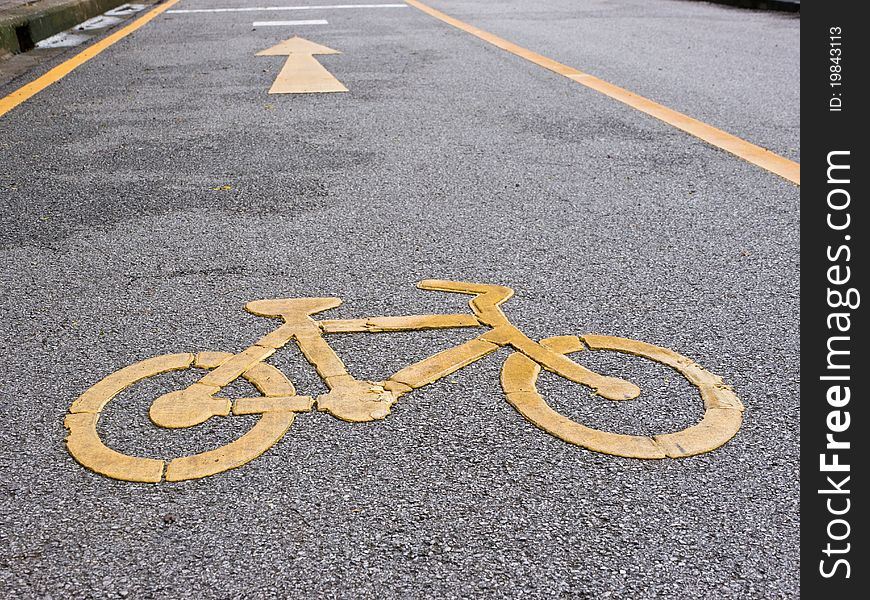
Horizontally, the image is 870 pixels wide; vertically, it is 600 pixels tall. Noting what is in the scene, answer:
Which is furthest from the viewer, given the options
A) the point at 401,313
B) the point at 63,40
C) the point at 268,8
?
→ the point at 268,8

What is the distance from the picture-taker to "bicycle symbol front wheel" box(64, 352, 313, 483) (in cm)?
214

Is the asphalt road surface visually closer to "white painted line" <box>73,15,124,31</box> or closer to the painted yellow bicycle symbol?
the painted yellow bicycle symbol

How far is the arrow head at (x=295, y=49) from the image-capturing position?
348 inches

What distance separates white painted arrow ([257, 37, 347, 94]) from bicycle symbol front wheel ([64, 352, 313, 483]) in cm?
459

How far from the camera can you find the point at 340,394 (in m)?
2.48

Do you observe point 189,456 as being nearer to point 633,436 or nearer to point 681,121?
point 633,436

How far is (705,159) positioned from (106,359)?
345cm

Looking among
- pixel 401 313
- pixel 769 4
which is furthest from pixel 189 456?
pixel 769 4

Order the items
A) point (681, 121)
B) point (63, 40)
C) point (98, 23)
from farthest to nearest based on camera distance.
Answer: point (98, 23)
point (63, 40)
point (681, 121)

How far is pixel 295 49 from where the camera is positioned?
910cm

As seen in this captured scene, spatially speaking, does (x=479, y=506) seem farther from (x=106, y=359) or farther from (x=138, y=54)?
(x=138, y=54)

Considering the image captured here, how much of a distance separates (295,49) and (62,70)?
2.26 meters

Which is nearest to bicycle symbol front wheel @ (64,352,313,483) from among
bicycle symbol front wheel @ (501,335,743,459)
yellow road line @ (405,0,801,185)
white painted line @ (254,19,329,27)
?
bicycle symbol front wheel @ (501,335,743,459)

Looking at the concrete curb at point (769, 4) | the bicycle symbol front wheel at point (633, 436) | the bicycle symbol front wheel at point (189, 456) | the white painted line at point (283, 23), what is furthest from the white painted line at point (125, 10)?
the bicycle symbol front wheel at point (633, 436)
